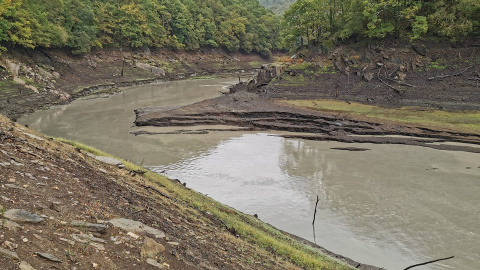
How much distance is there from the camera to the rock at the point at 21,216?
5.64m

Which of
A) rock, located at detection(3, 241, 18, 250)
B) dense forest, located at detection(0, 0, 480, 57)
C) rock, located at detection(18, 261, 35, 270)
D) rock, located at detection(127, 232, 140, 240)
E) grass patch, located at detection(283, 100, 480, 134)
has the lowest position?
rock, located at detection(127, 232, 140, 240)

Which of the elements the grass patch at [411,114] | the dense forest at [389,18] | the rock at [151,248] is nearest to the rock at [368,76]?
the grass patch at [411,114]

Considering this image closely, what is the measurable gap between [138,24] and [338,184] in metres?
70.8

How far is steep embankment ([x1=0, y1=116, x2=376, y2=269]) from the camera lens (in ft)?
18.0

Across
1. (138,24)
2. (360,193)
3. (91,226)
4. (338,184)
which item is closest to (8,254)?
(91,226)

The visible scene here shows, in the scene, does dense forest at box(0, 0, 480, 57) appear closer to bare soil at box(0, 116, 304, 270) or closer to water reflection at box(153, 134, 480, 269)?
water reflection at box(153, 134, 480, 269)

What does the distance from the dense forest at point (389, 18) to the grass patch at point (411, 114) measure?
12.9m

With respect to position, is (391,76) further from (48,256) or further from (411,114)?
(48,256)

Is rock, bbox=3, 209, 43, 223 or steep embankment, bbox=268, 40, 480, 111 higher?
steep embankment, bbox=268, 40, 480, 111

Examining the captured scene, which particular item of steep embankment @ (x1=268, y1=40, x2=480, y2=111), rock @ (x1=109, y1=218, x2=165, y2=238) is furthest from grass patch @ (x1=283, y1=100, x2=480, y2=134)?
rock @ (x1=109, y1=218, x2=165, y2=238)

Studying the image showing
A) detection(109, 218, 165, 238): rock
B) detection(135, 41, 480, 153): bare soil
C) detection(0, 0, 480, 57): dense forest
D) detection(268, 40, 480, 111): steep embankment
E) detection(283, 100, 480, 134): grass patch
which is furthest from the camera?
detection(0, 0, 480, 57): dense forest

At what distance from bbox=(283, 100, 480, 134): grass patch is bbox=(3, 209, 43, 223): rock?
3030 cm

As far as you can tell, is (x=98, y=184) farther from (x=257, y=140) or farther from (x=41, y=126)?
(x=41, y=126)

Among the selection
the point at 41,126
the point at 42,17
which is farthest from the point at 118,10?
the point at 41,126
